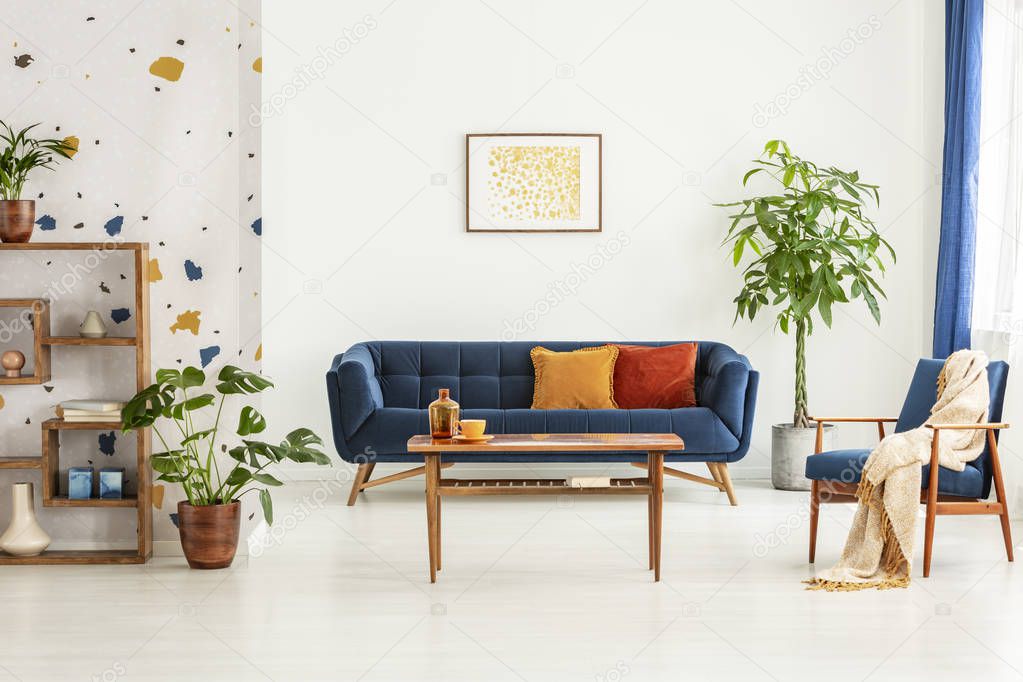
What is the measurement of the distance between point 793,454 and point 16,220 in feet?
13.8

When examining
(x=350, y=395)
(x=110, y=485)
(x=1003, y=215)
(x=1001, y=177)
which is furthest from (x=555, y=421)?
(x=1001, y=177)

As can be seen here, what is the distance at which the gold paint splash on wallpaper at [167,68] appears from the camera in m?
4.29

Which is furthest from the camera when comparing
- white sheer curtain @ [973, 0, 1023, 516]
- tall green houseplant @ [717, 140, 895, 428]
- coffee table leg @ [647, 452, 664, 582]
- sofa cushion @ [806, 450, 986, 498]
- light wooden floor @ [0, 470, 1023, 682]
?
tall green houseplant @ [717, 140, 895, 428]

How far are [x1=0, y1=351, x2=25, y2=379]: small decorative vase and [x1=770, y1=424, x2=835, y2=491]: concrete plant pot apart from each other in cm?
402

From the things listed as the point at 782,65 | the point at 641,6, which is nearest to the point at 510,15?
the point at 641,6

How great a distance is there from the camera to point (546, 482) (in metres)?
3.97

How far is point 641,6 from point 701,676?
4496 mm

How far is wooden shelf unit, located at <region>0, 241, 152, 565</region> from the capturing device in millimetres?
4156

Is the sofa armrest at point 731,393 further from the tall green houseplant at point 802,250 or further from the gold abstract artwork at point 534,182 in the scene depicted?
the gold abstract artwork at point 534,182

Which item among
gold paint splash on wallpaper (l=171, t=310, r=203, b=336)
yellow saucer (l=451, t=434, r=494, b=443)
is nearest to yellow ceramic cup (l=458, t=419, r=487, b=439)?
yellow saucer (l=451, t=434, r=494, b=443)

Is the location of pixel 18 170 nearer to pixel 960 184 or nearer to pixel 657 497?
pixel 657 497

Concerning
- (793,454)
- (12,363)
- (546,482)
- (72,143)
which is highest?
(72,143)

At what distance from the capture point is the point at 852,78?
20.6 feet

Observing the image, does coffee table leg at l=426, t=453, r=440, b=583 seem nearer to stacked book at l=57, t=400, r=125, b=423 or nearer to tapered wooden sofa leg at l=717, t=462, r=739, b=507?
stacked book at l=57, t=400, r=125, b=423
